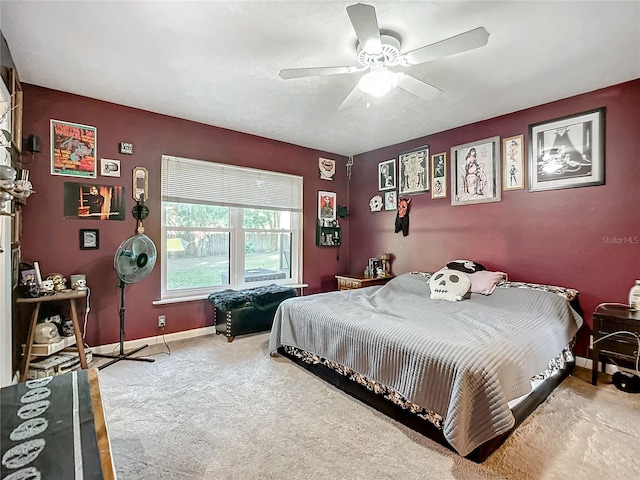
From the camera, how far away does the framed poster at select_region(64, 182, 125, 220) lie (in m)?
3.08

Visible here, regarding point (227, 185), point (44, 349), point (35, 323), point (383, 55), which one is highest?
point (383, 55)

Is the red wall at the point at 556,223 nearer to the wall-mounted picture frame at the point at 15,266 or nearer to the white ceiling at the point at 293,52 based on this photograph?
the white ceiling at the point at 293,52

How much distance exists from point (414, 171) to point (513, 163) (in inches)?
48.7

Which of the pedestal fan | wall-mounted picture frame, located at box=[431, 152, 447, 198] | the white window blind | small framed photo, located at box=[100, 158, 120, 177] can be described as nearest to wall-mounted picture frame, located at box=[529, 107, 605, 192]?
wall-mounted picture frame, located at box=[431, 152, 447, 198]

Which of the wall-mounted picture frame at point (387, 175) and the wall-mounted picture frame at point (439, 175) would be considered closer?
the wall-mounted picture frame at point (439, 175)

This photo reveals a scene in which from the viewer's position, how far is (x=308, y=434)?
1957mm

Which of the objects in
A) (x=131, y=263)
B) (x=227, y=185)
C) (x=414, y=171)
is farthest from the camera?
(x=414, y=171)

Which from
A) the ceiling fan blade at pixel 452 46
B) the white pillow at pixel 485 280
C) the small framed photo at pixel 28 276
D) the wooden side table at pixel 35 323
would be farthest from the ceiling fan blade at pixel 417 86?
the small framed photo at pixel 28 276

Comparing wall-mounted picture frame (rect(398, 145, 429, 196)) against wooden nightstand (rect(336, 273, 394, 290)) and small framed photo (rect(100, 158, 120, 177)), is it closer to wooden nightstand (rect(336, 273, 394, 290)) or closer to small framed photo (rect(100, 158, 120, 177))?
wooden nightstand (rect(336, 273, 394, 290))

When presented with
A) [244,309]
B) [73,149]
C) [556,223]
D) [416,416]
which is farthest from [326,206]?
[416,416]

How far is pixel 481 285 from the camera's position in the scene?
129 inches

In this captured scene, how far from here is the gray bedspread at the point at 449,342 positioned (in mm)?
1659

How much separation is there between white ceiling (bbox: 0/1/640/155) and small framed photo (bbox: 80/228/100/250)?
132cm

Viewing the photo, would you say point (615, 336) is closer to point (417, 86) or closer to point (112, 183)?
point (417, 86)
